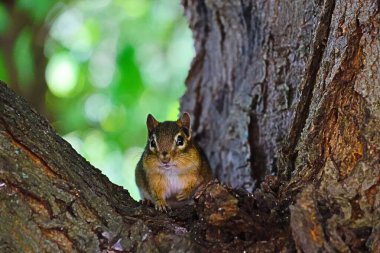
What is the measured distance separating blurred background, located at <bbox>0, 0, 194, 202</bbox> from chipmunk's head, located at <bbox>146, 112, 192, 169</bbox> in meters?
→ 0.74

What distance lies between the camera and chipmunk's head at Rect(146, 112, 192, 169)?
3.34 m

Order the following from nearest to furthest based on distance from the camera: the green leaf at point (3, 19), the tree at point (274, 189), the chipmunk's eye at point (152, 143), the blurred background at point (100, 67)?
the tree at point (274, 189) < the chipmunk's eye at point (152, 143) < the green leaf at point (3, 19) < the blurred background at point (100, 67)

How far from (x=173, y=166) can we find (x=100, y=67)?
2.30 meters

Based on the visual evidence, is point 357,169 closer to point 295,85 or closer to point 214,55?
point 295,85

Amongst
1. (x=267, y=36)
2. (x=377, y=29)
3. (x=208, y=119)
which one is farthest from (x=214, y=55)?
(x=377, y=29)

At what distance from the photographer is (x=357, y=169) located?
6.92ft

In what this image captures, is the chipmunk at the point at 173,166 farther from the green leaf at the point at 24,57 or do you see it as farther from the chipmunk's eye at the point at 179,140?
the green leaf at the point at 24,57

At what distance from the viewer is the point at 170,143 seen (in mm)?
3391

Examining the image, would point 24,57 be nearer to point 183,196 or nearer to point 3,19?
point 3,19

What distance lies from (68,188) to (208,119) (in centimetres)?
181

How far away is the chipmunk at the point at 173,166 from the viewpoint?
3369 millimetres

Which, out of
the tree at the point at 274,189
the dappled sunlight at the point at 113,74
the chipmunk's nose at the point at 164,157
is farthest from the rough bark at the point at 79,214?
the dappled sunlight at the point at 113,74

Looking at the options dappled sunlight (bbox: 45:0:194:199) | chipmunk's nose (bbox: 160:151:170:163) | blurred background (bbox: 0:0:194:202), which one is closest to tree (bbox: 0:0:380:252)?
chipmunk's nose (bbox: 160:151:170:163)

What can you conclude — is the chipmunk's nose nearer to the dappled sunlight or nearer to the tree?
the tree
